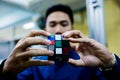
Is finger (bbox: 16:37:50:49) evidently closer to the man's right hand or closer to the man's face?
the man's right hand

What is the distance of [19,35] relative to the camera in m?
3.51

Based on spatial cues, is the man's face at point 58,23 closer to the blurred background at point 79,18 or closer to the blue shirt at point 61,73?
the blurred background at point 79,18

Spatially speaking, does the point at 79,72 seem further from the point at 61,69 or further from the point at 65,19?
the point at 65,19

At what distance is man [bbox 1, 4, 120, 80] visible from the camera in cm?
58

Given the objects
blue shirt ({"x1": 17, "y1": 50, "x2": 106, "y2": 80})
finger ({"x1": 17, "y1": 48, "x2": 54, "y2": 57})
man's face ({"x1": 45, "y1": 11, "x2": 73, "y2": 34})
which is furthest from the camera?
man's face ({"x1": 45, "y1": 11, "x2": 73, "y2": 34})

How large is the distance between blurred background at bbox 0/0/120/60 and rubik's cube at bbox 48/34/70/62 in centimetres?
25

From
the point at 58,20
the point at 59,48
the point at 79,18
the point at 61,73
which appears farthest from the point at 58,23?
the point at 79,18

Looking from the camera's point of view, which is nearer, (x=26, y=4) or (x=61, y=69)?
(x=61, y=69)

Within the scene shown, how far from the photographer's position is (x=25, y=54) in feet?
1.90

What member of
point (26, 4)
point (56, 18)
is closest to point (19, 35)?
point (26, 4)

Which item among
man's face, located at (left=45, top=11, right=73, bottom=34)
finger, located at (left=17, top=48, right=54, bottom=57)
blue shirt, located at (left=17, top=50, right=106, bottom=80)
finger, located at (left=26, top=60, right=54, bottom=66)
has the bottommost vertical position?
blue shirt, located at (left=17, top=50, right=106, bottom=80)

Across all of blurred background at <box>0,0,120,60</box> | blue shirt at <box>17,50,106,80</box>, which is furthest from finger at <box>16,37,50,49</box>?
blurred background at <box>0,0,120,60</box>

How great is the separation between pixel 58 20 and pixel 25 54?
1.55 feet

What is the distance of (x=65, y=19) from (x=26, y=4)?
1.33m
